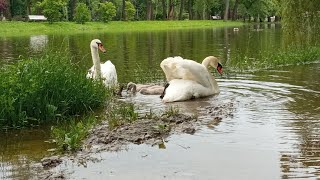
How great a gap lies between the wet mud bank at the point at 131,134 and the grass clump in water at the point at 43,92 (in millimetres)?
1139

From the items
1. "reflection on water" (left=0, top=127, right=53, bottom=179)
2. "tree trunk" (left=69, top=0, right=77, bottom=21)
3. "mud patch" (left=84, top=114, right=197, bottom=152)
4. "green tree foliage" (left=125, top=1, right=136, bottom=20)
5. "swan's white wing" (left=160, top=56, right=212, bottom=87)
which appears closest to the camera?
"reflection on water" (left=0, top=127, right=53, bottom=179)

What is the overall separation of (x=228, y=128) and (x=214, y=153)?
1.69 meters

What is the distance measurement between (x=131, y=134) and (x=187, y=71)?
14.9 feet

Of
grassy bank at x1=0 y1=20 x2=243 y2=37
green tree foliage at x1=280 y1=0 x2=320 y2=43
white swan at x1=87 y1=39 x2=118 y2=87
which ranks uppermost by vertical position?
green tree foliage at x1=280 y1=0 x2=320 y2=43

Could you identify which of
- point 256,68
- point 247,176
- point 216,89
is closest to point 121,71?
point 256,68

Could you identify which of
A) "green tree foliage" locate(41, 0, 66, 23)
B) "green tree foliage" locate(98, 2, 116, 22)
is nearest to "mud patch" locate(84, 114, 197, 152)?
"green tree foliage" locate(41, 0, 66, 23)

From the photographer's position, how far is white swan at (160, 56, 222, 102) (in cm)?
1270

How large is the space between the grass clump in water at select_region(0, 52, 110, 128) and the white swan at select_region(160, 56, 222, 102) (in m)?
1.95

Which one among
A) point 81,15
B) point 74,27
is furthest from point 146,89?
point 81,15

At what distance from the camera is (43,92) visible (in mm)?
10438

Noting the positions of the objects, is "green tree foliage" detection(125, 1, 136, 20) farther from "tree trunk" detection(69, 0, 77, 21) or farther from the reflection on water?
the reflection on water

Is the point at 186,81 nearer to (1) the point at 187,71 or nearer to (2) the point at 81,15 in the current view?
(1) the point at 187,71

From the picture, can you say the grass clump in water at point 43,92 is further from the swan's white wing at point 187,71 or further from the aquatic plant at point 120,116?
the swan's white wing at point 187,71

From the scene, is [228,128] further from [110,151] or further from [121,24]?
[121,24]
